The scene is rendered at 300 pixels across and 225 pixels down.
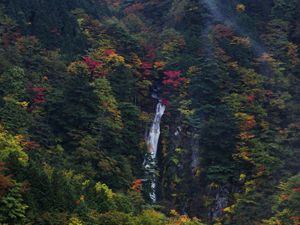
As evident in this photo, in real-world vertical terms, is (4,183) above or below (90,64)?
below

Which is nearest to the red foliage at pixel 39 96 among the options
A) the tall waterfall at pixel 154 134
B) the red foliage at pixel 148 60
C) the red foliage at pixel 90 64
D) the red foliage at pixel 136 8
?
the red foliage at pixel 90 64

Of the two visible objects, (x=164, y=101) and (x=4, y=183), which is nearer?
(x=4, y=183)

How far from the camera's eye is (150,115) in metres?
27.9

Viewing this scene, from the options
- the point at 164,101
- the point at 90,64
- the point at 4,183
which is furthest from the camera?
the point at 164,101

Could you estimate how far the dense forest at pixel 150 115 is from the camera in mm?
13883

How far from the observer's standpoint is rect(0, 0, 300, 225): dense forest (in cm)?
1388

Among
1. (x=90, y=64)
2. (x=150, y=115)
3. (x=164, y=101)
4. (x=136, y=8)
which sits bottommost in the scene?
(x=150, y=115)

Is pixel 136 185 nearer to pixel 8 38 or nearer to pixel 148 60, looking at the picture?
pixel 148 60

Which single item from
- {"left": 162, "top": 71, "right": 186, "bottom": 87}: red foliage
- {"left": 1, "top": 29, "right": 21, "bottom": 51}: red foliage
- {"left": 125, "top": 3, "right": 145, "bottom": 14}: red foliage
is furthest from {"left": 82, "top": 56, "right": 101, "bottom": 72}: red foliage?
{"left": 125, "top": 3, "right": 145, "bottom": 14}: red foliage

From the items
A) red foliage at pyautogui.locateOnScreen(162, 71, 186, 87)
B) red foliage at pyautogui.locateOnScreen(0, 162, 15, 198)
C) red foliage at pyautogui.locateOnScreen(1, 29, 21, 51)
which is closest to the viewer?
red foliage at pyautogui.locateOnScreen(0, 162, 15, 198)

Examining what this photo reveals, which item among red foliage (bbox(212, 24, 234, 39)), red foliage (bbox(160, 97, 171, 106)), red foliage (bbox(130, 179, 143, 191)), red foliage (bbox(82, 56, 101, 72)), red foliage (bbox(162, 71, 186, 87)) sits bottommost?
red foliage (bbox(130, 179, 143, 191))

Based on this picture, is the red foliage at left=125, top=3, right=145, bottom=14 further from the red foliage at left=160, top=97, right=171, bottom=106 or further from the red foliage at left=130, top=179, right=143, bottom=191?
the red foliage at left=130, top=179, right=143, bottom=191

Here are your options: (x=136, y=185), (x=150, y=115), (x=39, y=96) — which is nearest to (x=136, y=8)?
(x=150, y=115)

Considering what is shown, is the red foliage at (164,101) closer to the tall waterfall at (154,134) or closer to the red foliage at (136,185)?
the tall waterfall at (154,134)
